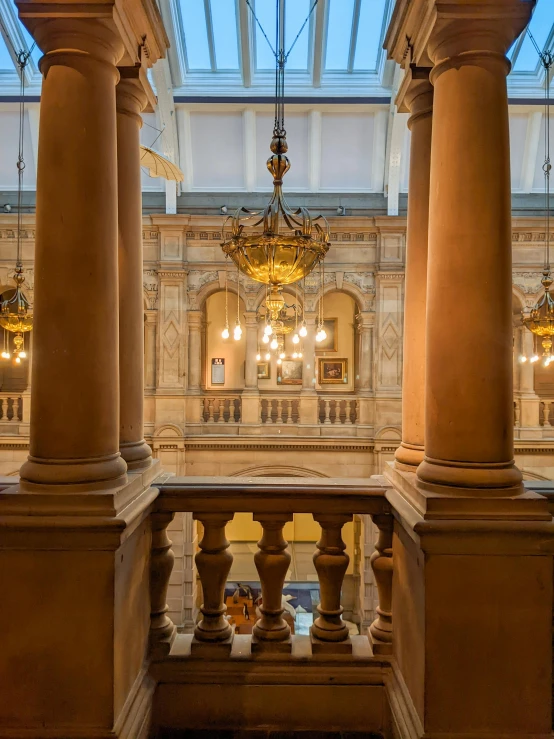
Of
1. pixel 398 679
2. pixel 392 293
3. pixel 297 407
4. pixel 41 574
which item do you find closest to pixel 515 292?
pixel 392 293

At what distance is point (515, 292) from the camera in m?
10.5

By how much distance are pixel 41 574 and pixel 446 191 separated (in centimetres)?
198

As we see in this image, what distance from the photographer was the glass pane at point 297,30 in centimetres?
834

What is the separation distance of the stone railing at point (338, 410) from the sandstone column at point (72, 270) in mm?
8778

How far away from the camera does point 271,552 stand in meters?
2.26

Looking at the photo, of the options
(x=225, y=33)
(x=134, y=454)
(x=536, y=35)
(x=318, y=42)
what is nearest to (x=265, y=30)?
(x=225, y=33)

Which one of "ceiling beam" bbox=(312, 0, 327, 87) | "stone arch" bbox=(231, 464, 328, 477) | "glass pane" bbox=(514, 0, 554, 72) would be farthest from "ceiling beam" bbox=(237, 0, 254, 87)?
"stone arch" bbox=(231, 464, 328, 477)

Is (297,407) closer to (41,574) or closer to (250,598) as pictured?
(250,598)

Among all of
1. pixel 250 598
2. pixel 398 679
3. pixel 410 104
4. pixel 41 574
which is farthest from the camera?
pixel 250 598

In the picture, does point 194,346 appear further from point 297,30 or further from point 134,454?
point 134,454

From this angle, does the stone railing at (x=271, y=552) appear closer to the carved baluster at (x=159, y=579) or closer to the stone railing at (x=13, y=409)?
the carved baluster at (x=159, y=579)

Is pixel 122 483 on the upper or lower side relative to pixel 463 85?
lower

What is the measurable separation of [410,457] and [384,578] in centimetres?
56

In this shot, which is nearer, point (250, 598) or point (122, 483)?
point (122, 483)
